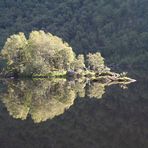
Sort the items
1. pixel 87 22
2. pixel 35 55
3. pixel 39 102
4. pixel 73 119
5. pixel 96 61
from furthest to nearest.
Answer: pixel 87 22 < pixel 96 61 < pixel 35 55 < pixel 39 102 < pixel 73 119

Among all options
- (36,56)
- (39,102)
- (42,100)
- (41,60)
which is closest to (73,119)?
(39,102)

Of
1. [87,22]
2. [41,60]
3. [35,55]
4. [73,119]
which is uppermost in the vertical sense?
[73,119]

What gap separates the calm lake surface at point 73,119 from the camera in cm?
2828

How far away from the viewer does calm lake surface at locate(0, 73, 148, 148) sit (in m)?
28.3

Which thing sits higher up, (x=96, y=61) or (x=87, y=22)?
(x=96, y=61)

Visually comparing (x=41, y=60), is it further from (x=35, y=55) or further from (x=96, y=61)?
(x=96, y=61)

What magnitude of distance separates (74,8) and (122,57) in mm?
43508

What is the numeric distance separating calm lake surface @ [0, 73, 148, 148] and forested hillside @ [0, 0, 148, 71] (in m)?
116

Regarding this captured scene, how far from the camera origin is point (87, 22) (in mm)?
191750

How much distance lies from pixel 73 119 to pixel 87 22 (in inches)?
6163

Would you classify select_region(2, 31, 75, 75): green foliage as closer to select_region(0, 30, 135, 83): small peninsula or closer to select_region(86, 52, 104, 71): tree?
select_region(0, 30, 135, 83): small peninsula

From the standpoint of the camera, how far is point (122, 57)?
158 m

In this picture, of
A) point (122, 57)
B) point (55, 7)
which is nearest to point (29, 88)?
point (122, 57)

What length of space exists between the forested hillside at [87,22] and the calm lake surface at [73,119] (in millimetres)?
115669
